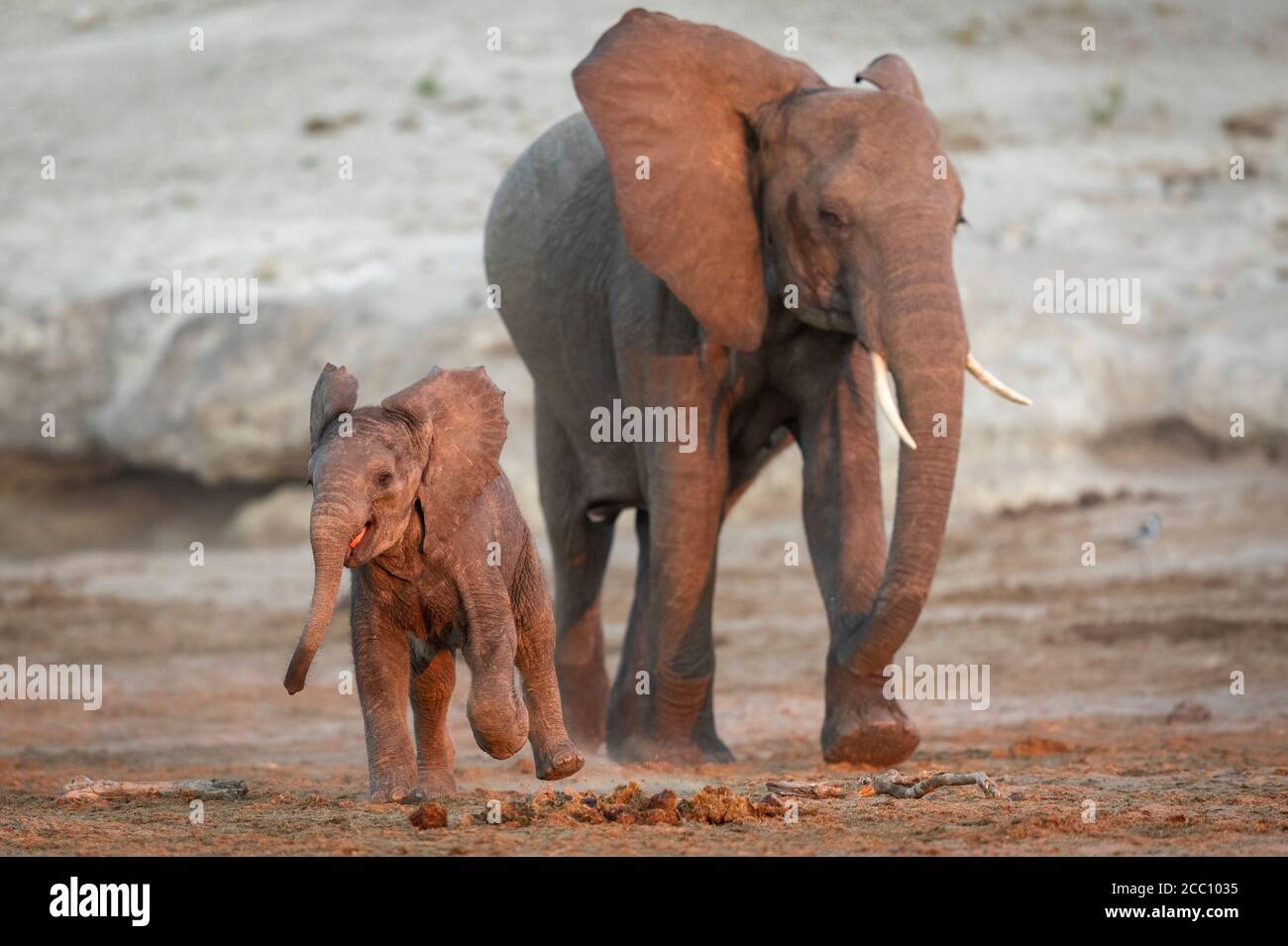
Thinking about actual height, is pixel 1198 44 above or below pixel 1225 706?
above

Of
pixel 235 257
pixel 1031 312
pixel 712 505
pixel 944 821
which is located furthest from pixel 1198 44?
pixel 944 821

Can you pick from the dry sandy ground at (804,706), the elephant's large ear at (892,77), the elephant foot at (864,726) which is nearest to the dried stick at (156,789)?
the dry sandy ground at (804,706)

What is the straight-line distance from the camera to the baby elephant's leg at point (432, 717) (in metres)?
8.05

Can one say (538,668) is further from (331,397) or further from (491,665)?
(331,397)

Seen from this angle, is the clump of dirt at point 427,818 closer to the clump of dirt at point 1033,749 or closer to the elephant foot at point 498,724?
the elephant foot at point 498,724

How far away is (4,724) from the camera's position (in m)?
12.1

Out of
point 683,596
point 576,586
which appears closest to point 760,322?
point 683,596

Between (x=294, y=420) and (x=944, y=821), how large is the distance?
1118 cm

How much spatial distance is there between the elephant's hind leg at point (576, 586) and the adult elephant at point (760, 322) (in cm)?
53

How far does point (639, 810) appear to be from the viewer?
7.16 metres

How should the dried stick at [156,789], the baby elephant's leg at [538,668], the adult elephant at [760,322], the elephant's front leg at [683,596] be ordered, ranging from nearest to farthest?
the baby elephant's leg at [538,668] → the dried stick at [156,789] → the adult elephant at [760,322] → the elephant's front leg at [683,596]

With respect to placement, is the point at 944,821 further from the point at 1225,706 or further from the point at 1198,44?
the point at 1198,44

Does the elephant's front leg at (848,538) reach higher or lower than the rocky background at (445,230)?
lower

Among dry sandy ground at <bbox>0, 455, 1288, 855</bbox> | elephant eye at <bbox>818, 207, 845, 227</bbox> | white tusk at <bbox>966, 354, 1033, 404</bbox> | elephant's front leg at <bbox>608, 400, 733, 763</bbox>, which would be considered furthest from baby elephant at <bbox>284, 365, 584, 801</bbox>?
white tusk at <bbox>966, 354, 1033, 404</bbox>
